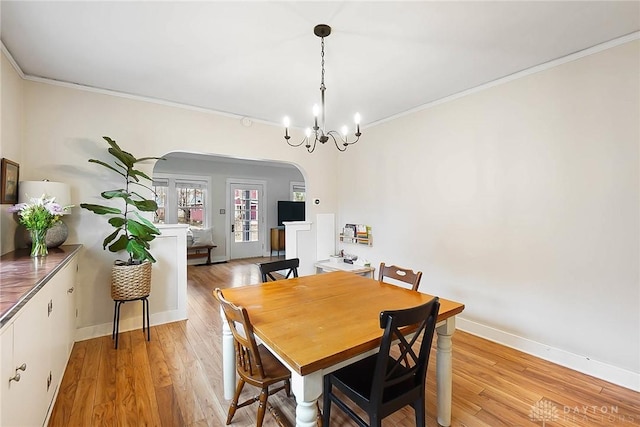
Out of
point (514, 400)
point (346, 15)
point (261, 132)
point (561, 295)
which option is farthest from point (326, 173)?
point (514, 400)

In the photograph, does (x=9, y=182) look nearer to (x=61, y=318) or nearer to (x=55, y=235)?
(x=55, y=235)

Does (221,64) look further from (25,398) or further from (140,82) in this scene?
(25,398)

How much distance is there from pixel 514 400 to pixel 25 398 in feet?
9.40

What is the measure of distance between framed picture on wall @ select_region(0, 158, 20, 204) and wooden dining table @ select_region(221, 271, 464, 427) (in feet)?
6.29

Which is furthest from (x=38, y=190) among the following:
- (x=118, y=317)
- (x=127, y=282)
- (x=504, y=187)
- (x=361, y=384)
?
(x=504, y=187)

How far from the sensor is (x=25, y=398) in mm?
1312

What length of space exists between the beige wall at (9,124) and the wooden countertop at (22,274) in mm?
185

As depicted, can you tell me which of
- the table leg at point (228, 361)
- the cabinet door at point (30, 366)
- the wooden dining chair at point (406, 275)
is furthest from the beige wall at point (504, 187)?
the table leg at point (228, 361)

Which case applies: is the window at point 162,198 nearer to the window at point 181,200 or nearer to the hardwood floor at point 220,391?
the window at point 181,200

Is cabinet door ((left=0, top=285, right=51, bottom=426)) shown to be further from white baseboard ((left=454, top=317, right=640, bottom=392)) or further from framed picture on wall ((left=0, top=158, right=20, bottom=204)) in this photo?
white baseboard ((left=454, top=317, right=640, bottom=392))

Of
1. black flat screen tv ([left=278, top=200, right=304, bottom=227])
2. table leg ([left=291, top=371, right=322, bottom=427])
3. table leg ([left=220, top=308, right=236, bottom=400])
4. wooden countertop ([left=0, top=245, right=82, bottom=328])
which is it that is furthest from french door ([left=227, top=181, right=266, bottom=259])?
table leg ([left=291, top=371, right=322, bottom=427])

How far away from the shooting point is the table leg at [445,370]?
1.67m

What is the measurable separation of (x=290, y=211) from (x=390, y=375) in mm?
6640

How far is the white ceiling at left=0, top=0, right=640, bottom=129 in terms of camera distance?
1790 millimetres
